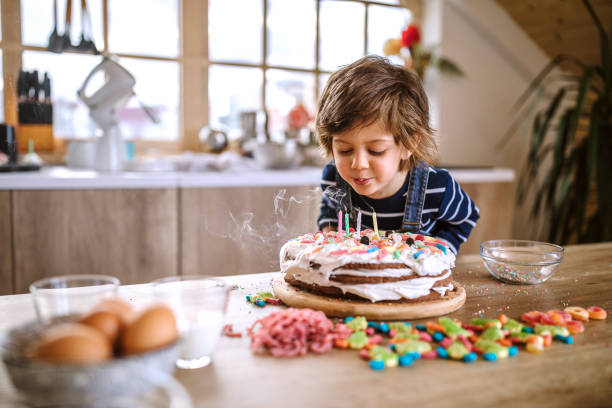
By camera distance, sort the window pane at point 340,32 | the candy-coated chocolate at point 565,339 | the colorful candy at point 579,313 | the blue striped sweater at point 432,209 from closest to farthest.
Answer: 1. the candy-coated chocolate at point 565,339
2. the colorful candy at point 579,313
3. the blue striped sweater at point 432,209
4. the window pane at point 340,32

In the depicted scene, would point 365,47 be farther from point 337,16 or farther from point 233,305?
point 233,305

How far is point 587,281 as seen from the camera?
1237 mm

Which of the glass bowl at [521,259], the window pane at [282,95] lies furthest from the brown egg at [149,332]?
the window pane at [282,95]

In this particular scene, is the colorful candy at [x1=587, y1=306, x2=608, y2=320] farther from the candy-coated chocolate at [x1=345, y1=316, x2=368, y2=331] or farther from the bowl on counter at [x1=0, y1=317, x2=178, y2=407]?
the bowl on counter at [x1=0, y1=317, x2=178, y2=407]

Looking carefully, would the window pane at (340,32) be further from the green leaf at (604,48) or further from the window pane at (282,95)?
the green leaf at (604,48)

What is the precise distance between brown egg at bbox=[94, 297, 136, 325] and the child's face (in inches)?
29.4

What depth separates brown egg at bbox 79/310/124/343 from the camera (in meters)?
0.55

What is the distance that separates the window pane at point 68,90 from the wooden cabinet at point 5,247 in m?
0.86

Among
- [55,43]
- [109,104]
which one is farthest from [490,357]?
[109,104]

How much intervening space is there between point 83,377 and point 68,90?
261 centimetres

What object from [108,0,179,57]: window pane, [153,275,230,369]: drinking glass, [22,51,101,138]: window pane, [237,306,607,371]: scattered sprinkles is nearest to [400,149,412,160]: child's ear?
[237,306,607,371]: scattered sprinkles

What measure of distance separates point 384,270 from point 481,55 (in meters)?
3.03

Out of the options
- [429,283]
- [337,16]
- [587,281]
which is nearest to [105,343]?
[429,283]

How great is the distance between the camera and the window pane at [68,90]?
2654 mm
